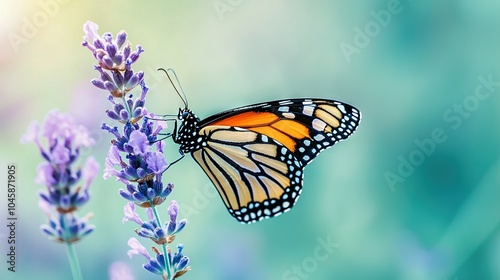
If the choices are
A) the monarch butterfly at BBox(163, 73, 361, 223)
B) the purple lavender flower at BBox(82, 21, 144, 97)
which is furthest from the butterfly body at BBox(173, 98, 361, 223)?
the purple lavender flower at BBox(82, 21, 144, 97)

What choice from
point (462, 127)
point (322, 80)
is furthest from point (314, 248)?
point (462, 127)

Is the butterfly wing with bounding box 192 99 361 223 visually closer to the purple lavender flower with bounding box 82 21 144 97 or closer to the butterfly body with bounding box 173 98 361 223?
the butterfly body with bounding box 173 98 361 223

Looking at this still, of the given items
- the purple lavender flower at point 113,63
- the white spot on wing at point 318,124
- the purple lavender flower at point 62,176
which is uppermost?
the purple lavender flower at point 113,63

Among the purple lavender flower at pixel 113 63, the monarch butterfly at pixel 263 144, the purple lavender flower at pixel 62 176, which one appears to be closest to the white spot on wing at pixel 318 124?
the monarch butterfly at pixel 263 144

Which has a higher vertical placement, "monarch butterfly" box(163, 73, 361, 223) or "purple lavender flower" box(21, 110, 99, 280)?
"monarch butterfly" box(163, 73, 361, 223)

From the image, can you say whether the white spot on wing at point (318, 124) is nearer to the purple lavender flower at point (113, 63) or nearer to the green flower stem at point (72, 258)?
the purple lavender flower at point (113, 63)

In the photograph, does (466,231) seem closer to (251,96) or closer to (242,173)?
(251,96)

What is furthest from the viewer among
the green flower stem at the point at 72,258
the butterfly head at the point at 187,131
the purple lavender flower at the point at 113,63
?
the butterfly head at the point at 187,131

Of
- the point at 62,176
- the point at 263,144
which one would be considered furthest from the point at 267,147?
the point at 62,176
